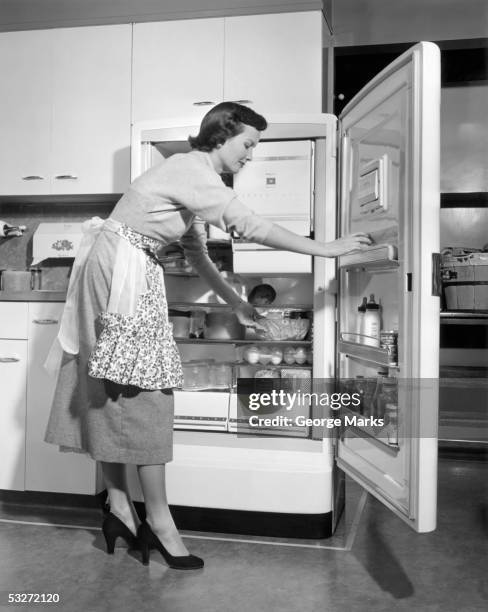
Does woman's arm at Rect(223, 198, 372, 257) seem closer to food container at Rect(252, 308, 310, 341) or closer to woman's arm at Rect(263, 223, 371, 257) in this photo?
woman's arm at Rect(263, 223, 371, 257)

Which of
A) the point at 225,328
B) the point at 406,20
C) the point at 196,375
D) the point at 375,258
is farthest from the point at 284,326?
Answer: the point at 406,20

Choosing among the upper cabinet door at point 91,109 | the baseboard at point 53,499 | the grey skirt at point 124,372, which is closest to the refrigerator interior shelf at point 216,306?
the grey skirt at point 124,372

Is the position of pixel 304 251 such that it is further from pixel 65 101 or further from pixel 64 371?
pixel 65 101

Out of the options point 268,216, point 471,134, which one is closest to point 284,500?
point 268,216

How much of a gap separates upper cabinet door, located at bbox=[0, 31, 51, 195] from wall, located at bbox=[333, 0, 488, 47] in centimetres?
142

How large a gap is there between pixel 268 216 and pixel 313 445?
834mm

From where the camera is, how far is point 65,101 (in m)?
2.92

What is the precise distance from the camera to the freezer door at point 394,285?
1.61m

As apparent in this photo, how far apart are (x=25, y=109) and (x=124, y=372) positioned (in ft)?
5.68

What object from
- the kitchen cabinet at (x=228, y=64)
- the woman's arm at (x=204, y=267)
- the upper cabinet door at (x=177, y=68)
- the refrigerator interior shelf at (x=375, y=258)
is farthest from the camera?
the upper cabinet door at (x=177, y=68)

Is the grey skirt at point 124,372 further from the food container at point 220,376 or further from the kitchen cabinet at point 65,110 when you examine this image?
the kitchen cabinet at point 65,110

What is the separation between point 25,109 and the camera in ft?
9.70

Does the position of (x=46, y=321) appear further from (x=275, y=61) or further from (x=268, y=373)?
(x=275, y=61)

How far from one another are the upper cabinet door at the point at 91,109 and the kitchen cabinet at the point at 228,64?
3.3 inches
